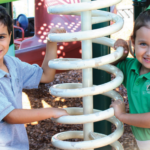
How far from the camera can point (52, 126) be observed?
3.19 m

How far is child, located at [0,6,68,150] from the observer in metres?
1.47

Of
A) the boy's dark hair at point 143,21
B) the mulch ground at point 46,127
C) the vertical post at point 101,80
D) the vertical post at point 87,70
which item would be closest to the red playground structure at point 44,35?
the mulch ground at point 46,127

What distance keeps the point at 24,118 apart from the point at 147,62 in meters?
0.72

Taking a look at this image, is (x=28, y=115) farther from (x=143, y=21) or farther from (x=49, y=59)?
(x=143, y=21)

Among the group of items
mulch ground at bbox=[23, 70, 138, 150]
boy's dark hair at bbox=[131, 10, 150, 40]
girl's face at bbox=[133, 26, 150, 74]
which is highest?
boy's dark hair at bbox=[131, 10, 150, 40]

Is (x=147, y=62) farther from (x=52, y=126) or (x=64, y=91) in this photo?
(x=52, y=126)

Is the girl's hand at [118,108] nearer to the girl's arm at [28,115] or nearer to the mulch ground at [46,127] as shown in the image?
the girl's arm at [28,115]

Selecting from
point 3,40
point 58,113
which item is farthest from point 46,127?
point 58,113

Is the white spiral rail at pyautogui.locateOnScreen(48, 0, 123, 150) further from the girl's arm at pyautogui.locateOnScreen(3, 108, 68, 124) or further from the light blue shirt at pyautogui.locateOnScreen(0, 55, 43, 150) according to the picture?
the light blue shirt at pyautogui.locateOnScreen(0, 55, 43, 150)

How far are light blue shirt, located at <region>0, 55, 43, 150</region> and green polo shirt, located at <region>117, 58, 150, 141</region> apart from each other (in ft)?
1.91

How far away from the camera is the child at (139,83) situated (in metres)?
1.43

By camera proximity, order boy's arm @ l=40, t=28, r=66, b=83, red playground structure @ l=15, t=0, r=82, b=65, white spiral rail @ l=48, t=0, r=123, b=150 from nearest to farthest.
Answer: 1. white spiral rail @ l=48, t=0, r=123, b=150
2. boy's arm @ l=40, t=28, r=66, b=83
3. red playground structure @ l=15, t=0, r=82, b=65

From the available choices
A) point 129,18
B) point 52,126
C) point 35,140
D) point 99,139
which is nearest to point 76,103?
point 52,126

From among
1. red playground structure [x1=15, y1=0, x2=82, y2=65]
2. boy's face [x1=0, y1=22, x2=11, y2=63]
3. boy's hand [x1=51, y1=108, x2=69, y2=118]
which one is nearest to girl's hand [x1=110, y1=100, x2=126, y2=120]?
boy's hand [x1=51, y1=108, x2=69, y2=118]
